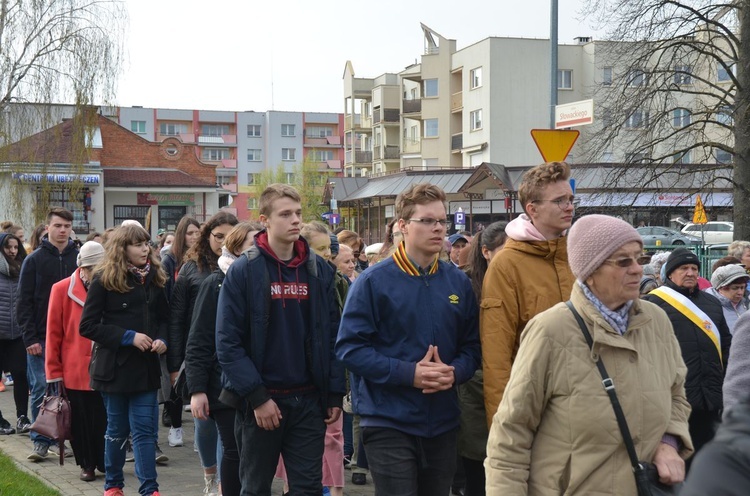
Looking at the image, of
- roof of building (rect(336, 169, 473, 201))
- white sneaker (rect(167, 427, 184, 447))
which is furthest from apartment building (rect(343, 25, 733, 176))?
white sneaker (rect(167, 427, 184, 447))

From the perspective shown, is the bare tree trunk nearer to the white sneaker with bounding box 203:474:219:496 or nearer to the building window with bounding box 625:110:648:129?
the building window with bounding box 625:110:648:129

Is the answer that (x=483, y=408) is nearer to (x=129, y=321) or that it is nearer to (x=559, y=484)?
(x=559, y=484)

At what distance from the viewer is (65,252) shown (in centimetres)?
997

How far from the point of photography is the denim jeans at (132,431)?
6988 millimetres

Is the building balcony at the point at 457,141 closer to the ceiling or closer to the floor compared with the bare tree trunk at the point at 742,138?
closer to the ceiling

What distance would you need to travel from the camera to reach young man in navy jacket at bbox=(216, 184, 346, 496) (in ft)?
17.5

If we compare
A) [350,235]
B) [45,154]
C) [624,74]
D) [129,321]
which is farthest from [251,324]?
[45,154]

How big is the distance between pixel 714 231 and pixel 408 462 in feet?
157

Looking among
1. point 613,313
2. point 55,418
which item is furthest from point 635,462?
point 55,418

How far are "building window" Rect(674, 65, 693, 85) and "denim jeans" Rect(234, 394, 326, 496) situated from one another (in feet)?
72.4

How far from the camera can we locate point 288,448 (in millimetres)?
5438

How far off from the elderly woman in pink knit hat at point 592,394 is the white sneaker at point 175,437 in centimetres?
663

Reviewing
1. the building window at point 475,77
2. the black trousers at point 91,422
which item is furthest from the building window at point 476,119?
the black trousers at point 91,422

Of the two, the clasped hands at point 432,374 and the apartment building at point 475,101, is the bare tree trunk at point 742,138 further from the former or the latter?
the clasped hands at point 432,374
